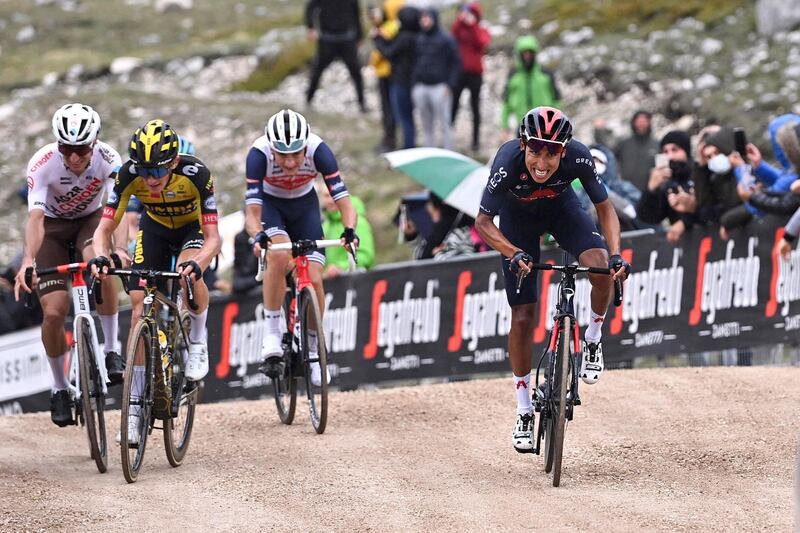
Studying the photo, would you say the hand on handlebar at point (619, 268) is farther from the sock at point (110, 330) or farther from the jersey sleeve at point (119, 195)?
the sock at point (110, 330)

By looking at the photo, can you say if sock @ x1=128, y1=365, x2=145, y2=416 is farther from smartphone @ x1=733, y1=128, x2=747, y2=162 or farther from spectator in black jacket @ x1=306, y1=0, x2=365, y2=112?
spectator in black jacket @ x1=306, y1=0, x2=365, y2=112

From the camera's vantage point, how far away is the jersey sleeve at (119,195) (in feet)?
32.8

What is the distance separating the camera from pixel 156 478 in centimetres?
989

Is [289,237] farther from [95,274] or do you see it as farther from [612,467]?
[612,467]

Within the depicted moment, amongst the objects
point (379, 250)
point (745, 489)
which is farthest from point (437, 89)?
point (745, 489)

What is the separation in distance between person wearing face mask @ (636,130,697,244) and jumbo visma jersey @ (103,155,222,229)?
527 cm

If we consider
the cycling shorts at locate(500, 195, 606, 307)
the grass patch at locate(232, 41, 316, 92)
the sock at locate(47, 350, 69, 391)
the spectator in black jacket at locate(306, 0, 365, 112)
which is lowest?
the sock at locate(47, 350, 69, 391)

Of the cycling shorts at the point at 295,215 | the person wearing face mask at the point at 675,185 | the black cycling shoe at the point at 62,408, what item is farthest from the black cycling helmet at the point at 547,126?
the person wearing face mask at the point at 675,185

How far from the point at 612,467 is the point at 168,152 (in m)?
3.66

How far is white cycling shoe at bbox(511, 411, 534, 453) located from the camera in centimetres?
960

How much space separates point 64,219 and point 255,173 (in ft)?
4.93

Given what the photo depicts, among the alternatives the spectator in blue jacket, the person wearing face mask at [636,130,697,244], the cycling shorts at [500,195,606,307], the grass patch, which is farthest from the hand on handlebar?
the grass patch

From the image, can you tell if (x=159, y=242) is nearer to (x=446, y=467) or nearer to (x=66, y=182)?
(x=66, y=182)

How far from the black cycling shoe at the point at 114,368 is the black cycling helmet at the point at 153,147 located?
1821mm
